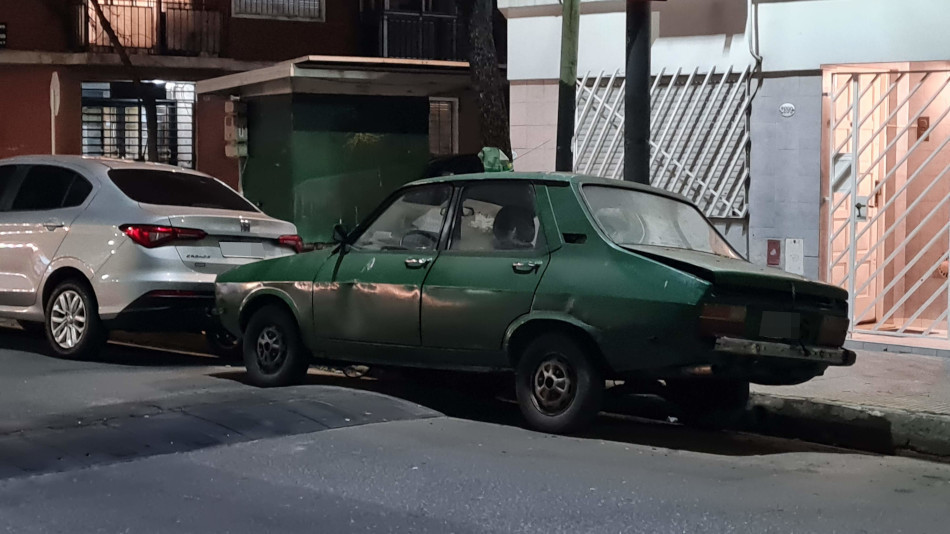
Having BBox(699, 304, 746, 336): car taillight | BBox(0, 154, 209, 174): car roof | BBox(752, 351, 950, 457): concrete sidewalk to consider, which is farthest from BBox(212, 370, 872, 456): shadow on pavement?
BBox(0, 154, 209, 174): car roof

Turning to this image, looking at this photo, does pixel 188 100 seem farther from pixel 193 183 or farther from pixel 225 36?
pixel 193 183

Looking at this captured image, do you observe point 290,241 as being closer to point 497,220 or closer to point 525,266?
point 497,220

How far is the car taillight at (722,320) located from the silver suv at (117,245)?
4505mm

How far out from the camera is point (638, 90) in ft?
32.4

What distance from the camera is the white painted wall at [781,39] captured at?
11531mm

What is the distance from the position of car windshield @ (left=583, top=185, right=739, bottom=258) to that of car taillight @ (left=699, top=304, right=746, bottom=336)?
771 mm

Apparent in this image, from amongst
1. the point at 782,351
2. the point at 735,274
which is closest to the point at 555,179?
the point at 735,274

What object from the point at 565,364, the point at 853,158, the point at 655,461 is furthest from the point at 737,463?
the point at 853,158

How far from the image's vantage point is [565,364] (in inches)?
295

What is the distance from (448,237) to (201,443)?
218cm

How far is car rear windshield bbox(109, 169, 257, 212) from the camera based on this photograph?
1034cm

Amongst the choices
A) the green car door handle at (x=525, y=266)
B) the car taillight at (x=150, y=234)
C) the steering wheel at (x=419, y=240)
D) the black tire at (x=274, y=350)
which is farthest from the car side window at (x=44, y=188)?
the green car door handle at (x=525, y=266)

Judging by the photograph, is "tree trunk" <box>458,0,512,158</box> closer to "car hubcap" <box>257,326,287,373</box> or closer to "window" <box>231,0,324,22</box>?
"car hubcap" <box>257,326,287,373</box>

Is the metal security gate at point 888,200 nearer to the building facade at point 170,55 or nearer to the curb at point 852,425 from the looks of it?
the curb at point 852,425
